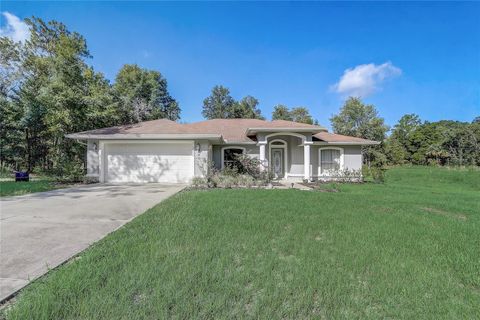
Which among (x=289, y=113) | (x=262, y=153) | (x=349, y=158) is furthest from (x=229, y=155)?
(x=289, y=113)

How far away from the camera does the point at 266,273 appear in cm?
300

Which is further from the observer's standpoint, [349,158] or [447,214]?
[349,158]

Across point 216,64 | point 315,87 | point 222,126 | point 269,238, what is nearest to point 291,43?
point 216,64

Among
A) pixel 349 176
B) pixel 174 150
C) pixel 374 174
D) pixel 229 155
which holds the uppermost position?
pixel 174 150

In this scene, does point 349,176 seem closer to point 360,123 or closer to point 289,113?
point 360,123

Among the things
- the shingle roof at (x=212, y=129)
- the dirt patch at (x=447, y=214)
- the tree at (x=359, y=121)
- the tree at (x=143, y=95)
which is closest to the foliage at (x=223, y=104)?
the tree at (x=143, y=95)

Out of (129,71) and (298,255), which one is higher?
(129,71)

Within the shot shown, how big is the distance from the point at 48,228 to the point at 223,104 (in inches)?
1336

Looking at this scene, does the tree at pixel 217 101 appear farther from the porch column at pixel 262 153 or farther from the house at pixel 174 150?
the porch column at pixel 262 153

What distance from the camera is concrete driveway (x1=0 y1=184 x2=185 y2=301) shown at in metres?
3.06

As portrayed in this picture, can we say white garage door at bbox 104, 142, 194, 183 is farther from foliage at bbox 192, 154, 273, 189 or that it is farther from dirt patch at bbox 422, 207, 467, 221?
dirt patch at bbox 422, 207, 467, 221

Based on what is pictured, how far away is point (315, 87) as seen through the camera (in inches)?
762

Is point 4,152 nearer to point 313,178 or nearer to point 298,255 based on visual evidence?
point 313,178

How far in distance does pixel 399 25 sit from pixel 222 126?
39.9 feet
